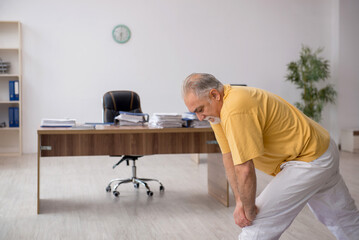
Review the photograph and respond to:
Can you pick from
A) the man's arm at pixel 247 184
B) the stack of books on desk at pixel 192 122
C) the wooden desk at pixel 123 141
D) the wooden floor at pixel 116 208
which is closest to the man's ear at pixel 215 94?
the man's arm at pixel 247 184

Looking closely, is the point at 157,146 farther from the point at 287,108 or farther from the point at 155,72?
the point at 155,72

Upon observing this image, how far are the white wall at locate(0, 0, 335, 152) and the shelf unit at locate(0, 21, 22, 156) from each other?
0.14 m

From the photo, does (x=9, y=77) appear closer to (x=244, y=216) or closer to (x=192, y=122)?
(x=192, y=122)

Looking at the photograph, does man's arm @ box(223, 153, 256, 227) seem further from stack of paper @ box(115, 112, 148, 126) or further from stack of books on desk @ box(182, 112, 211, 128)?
stack of paper @ box(115, 112, 148, 126)

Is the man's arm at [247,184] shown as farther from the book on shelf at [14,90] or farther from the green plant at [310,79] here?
the green plant at [310,79]

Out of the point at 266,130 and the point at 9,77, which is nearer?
the point at 266,130

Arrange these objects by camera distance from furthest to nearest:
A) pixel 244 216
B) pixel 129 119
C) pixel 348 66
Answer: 1. pixel 348 66
2. pixel 129 119
3. pixel 244 216

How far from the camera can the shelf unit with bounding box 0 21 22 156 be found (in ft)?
23.0

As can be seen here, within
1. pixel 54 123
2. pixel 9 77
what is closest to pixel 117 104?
pixel 54 123

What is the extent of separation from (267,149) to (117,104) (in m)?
3.24

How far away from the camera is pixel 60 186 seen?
15.6 ft

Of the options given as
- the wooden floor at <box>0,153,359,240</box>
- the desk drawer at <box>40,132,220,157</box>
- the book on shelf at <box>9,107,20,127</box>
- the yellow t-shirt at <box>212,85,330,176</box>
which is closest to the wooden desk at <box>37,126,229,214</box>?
the desk drawer at <box>40,132,220,157</box>

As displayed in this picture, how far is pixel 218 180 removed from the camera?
4.11 m

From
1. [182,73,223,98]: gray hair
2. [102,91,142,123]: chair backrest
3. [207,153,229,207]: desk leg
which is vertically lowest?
[207,153,229,207]: desk leg
